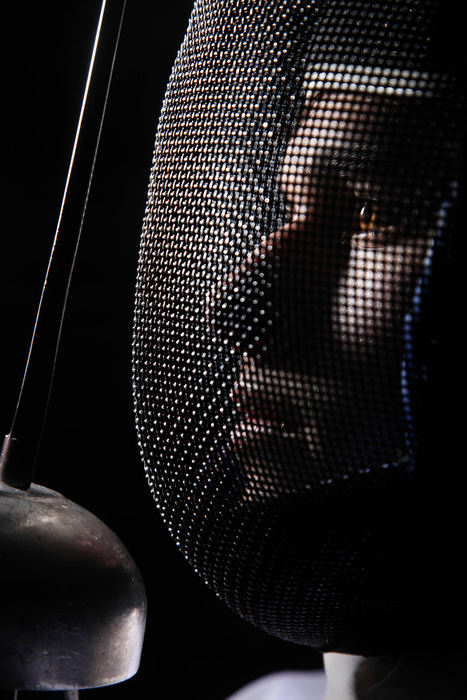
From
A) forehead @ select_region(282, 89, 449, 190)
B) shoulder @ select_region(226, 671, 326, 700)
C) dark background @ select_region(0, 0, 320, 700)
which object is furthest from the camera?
dark background @ select_region(0, 0, 320, 700)

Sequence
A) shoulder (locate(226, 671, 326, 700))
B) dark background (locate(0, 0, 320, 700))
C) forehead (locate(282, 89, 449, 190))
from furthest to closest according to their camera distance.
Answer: dark background (locate(0, 0, 320, 700)), shoulder (locate(226, 671, 326, 700)), forehead (locate(282, 89, 449, 190))

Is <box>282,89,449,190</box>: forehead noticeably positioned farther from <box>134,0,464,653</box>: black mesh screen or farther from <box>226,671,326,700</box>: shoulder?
<box>226,671,326,700</box>: shoulder

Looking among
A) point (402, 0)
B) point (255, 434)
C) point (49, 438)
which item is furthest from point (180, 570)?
point (402, 0)

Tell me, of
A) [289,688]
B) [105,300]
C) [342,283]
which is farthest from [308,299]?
[105,300]

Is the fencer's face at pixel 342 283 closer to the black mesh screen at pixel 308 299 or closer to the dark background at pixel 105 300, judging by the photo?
the black mesh screen at pixel 308 299

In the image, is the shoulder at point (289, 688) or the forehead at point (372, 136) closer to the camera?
the forehead at point (372, 136)

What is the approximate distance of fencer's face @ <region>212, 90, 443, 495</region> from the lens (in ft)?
1.27

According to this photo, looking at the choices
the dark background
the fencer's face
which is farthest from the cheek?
the dark background

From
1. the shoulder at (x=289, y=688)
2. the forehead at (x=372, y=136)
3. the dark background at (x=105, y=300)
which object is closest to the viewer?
the forehead at (x=372, y=136)

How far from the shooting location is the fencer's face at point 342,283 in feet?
1.27

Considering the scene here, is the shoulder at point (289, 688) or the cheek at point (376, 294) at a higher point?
the cheek at point (376, 294)

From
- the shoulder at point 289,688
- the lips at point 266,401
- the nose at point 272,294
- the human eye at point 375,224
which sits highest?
the human eye at point 375,224

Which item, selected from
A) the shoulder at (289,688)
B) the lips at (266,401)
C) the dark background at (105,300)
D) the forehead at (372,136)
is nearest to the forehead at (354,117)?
the forehead at (372,136)

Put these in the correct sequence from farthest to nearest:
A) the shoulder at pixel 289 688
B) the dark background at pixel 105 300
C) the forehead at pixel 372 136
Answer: the dark background at pixel 105 300 → the shoulder at pixel 289 688 → the forehead at pixel 372 136
